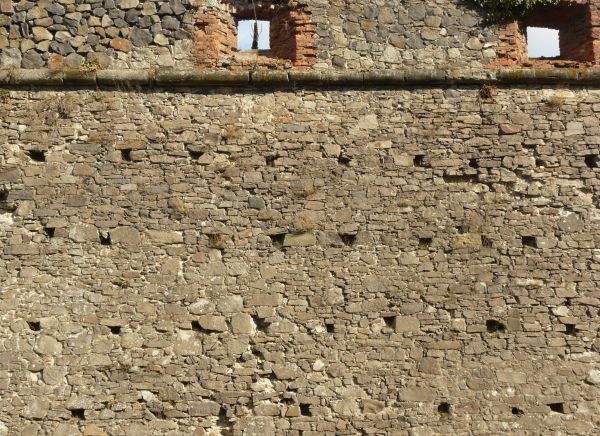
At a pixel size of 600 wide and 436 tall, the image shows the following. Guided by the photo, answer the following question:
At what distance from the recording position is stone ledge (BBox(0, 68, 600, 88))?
704 centimetres

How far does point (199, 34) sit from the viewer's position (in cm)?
732

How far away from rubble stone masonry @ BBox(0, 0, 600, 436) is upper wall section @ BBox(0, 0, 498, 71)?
0.03 m

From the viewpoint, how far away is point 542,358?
6.64 metres

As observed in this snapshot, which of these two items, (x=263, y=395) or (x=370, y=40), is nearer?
(x=263, y=395)

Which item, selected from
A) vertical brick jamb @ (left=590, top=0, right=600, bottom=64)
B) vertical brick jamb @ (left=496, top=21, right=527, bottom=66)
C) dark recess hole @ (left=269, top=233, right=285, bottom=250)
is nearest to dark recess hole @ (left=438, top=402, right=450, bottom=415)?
dark recess hole @ (left=269, top=233, right=285, bottom=250)

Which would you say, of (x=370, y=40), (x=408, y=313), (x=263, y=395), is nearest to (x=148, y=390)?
(x=263, y=395)

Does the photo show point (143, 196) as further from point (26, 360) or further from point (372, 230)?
point (372, 230)

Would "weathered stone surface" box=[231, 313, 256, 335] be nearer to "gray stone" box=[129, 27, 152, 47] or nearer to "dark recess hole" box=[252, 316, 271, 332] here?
"dark recess hole" box=[252, 316, 271, 332]

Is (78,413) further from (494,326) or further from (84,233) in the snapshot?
(494,326)

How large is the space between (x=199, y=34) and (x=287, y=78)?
1145mm

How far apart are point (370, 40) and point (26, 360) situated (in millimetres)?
4951

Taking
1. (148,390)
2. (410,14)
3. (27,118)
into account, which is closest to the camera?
(148,390)

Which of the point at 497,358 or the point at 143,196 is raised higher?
Result: the point at 143,196

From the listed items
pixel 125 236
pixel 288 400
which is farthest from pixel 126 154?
pixel 288 400
